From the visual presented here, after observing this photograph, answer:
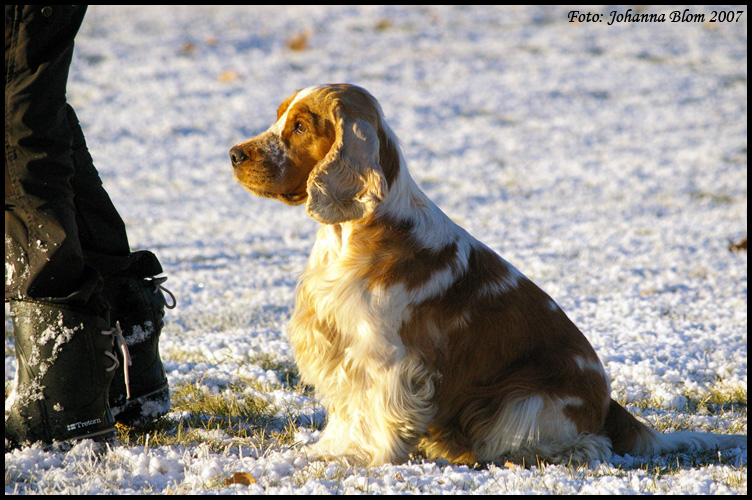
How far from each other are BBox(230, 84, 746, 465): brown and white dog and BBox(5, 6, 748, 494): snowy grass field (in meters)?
0.15

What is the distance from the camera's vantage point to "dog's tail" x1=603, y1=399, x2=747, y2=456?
3.14 m

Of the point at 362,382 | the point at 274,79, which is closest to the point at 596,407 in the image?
the point at 362,382

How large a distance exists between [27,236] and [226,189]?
27.7ft

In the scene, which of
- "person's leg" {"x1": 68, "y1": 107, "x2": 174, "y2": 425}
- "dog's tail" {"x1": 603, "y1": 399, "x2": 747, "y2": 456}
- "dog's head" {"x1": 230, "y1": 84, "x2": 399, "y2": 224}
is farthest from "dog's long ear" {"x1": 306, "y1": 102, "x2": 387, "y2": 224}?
"dog's tail" {"x1": 603, "y1": 399, "x2": 747, "y2": 456}

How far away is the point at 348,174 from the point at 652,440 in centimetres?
179

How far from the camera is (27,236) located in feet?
9.22

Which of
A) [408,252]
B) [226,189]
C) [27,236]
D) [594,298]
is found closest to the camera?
[27,236]

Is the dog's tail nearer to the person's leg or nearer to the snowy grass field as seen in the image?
the snowy grass field

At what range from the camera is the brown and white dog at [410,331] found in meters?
3.00

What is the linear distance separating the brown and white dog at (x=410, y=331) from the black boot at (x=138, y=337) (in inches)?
27.3

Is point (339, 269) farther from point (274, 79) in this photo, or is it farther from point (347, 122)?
point (274, 79)

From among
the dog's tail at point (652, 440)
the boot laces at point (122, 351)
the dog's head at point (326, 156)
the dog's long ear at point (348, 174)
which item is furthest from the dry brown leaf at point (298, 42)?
the dog's tail at point (652, 440)

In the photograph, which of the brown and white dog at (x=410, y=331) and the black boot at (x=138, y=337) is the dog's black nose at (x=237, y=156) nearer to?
the brown and white dog at (x=410, y=331)

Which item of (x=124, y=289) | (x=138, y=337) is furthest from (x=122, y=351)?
(x=124, y=289)
